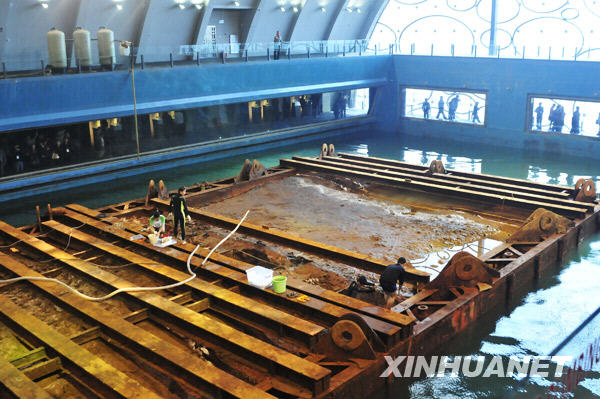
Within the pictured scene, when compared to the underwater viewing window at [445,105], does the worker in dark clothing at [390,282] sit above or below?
below

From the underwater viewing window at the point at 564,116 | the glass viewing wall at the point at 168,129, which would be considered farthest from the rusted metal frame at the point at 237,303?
the underwater viewing window at the point at 564,116

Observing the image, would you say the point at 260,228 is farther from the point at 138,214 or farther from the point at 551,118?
the point at 551,118

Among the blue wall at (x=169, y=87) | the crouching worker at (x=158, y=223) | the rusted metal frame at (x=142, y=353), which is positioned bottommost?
the rusted metal frame at (x=142, y=353)

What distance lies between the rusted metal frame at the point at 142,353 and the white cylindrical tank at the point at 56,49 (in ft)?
32.0

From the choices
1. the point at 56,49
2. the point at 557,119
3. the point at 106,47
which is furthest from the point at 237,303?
the point at 557,119

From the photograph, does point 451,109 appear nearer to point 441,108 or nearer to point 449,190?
point 441,108

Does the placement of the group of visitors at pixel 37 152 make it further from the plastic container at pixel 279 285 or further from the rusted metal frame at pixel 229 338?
the plastic container at pixel 279 285

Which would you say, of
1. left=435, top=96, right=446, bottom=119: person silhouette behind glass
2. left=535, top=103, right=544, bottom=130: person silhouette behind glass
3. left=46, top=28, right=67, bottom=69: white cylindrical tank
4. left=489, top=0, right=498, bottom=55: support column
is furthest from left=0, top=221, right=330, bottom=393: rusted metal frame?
left=489, top=0, right=498, bottom=55: support column

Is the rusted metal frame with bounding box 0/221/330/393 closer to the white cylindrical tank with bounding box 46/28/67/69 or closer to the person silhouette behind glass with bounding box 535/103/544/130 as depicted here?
the white cylindrical tank with bounding box 46/28/67/69

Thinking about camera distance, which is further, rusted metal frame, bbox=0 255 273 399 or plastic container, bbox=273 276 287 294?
plastic container, bbox=273 276 287 294

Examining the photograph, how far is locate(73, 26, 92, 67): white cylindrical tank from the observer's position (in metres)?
16.7

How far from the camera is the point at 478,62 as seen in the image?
23359 mm

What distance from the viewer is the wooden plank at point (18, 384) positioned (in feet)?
19.2

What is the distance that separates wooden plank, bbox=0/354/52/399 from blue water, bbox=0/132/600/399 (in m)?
4.04
